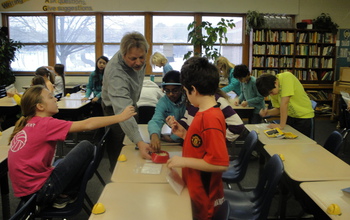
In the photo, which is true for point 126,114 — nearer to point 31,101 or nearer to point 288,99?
point 31,101

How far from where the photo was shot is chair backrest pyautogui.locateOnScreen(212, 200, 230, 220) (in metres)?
1.43

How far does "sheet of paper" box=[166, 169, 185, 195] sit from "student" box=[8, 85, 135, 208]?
45 centimetres

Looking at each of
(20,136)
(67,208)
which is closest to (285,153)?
(67,208)

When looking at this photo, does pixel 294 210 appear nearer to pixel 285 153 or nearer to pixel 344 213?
pixel 285 153

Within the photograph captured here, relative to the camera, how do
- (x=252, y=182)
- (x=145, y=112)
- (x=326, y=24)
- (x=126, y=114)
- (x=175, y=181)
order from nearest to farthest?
(x=175, y=181) → (x=126, y=114) → (x=252, y=182) → (x=145, y=112) → (x=326, y=24)

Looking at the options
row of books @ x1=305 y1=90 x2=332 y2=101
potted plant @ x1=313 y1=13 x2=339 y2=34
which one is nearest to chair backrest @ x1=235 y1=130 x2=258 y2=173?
row of books @ x1=305 y1=90 x2=332 y2=101

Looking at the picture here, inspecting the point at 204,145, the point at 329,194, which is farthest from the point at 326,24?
the point at 204,145

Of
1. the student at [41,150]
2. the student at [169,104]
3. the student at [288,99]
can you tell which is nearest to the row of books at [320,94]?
the student at [288,99]

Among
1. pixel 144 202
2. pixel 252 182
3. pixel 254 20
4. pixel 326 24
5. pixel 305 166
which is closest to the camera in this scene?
pixel 144 202

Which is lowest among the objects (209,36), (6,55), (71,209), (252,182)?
(252,182)

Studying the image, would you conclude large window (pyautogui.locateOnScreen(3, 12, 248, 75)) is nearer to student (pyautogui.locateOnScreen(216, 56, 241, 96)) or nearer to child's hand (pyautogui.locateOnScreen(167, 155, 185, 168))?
student (pyautogui.locateOnScreen(216, 56, 241, 96))

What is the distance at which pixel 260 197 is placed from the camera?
6.88 feet

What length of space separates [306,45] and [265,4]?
1436mm

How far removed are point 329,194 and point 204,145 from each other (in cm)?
79
